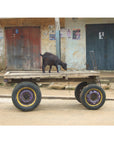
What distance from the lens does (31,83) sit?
655 cm

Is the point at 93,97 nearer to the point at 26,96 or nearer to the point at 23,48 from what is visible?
the point at 26,96

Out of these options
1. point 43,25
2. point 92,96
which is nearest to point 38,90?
point 92,96

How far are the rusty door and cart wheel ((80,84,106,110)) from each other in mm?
7613

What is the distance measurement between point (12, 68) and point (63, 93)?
18.1 feet

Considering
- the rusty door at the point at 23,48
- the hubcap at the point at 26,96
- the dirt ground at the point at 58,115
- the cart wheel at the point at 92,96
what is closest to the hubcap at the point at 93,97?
the cart wheel at the point at 92,96

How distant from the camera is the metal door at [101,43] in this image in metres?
13.5

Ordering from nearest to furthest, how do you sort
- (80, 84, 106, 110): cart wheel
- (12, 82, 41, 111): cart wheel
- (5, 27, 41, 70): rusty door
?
1. (12, 82, 41, 111): cart wheel
2. (80, 84, 106, 110): cart wheel
3. (5, 27, 41, 70): rusty door

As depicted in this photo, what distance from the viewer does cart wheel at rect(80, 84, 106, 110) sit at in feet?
21.7

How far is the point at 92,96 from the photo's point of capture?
263 inches

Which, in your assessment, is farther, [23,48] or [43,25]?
[23,48]

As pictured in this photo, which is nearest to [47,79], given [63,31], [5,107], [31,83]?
[31,83]

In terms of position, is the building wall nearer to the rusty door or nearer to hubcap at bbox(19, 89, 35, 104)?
the rusty door

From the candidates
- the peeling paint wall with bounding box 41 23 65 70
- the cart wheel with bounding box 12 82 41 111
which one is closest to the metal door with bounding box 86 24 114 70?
the peeling paint wall with bounding box 41 23 65 70

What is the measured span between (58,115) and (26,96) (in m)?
0.99
